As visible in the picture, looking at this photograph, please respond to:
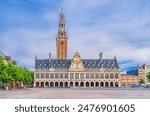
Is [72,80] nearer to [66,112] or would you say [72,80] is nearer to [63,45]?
[63,45]

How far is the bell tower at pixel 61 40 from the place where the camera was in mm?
158000

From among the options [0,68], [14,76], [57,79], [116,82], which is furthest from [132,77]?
[0,68]

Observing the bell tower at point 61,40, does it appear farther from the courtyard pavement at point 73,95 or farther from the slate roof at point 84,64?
the courtyard pavement at point 73,95

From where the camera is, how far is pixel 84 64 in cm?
15062

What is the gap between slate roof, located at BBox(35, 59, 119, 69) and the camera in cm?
14838

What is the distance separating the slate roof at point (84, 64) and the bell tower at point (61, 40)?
7926mm

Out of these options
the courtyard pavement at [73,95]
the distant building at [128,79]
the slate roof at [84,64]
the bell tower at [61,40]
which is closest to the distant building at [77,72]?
the slate roof at [84,64]

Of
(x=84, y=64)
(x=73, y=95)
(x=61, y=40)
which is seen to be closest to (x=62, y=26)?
(x=61, y=40)

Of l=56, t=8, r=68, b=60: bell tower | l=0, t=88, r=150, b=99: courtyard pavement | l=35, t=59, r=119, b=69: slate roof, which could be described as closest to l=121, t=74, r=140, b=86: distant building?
l=35, t=59, r=119, b=69: slate roof

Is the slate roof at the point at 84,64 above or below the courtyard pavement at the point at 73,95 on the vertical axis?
above

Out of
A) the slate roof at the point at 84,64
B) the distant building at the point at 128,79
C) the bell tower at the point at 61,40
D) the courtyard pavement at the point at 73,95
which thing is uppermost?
the bell tower at the point at 61,40

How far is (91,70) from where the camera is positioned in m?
149

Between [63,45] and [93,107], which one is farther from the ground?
[63,45]

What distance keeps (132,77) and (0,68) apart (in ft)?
462
